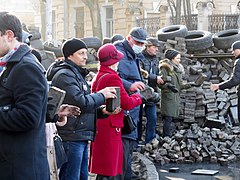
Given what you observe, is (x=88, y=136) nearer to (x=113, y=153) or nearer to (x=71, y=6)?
(x=113, y=153)

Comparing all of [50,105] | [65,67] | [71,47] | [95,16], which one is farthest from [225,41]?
[95,16]

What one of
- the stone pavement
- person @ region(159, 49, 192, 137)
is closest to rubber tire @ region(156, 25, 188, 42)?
person @ region(159, 49, 192, 137)

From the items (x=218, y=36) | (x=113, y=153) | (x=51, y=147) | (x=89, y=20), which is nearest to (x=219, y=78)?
(x=218, y=36)

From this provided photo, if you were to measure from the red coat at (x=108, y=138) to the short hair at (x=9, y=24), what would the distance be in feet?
7.56

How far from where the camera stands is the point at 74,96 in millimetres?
5469

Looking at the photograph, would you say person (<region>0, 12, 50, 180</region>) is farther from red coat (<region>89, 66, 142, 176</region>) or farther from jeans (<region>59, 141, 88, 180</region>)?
red coat (<region>89, 66, 142, 176</region>)

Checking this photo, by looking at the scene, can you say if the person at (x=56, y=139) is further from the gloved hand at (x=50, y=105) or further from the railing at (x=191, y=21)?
the railing at (x=191, y=21)

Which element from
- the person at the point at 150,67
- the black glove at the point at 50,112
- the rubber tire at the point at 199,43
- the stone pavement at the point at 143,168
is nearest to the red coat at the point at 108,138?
the stone pavement at the point at 143,168

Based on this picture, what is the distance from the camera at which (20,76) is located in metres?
3.82

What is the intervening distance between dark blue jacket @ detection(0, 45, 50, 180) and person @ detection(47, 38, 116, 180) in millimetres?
1571

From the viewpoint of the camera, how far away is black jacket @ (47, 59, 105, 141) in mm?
5492

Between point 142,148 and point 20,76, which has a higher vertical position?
point 20,76

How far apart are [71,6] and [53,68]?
1403 inches

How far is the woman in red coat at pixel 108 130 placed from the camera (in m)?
6.09
